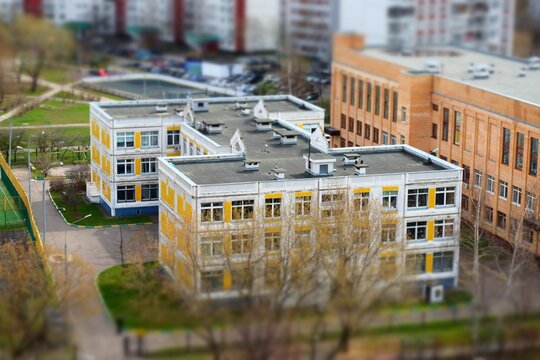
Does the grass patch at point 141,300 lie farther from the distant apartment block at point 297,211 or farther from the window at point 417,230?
the window at point 417,230

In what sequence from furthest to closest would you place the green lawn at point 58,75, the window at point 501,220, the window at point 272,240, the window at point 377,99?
the green lawn at point 58,75, the window at point 377,99, the window at point 501,220, the window at point 272,240

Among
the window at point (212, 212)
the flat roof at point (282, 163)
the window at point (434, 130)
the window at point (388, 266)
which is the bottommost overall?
the window at point (388, 266)

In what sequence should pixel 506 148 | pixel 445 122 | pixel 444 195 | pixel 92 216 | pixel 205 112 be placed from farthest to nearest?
pixel 205 112 → pixel 445 122 → pixel 92 216 → pixel 506 148 → pixel 444 195

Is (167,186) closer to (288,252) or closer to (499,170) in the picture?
(288,252)

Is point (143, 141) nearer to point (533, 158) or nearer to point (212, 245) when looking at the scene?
point (212, 245)

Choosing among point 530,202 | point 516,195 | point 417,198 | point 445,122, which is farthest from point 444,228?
point 445,122

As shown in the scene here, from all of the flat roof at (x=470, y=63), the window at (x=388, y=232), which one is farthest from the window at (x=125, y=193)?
the flat roof at (x=470, y=63)

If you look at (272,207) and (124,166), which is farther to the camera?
(124,166)
